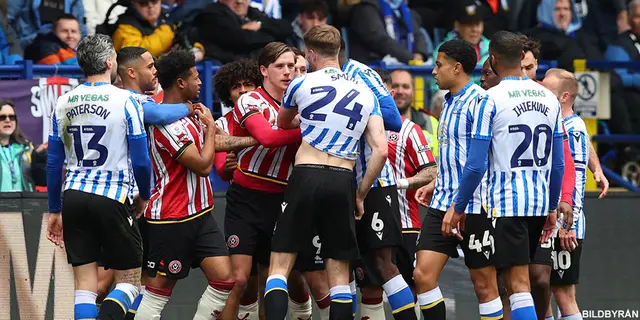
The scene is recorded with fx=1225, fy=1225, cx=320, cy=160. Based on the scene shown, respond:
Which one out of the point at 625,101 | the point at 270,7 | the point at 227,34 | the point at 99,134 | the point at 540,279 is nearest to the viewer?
the point at 99,134

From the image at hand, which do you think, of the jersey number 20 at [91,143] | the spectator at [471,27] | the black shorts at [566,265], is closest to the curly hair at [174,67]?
the jersey number 20 at [91,143]

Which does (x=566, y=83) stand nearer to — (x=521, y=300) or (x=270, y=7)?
(x=521, y=300)

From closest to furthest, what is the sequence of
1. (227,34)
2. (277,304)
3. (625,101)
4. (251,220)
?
(277,304) → (251,220) → (227,34) → (625,101)

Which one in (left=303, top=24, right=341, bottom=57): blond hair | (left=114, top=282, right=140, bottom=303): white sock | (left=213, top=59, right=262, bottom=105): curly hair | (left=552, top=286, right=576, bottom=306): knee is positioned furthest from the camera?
(left=552, top=286, right=576, bottom=306): knee

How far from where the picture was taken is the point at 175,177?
9367mm

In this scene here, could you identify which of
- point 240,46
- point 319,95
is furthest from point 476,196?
point 240,46

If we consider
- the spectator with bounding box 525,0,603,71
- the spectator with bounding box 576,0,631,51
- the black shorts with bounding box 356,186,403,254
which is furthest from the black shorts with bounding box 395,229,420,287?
the spectator with bounding box 576,0,631,51

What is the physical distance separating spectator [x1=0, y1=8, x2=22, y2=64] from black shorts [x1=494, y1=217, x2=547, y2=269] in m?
6.46

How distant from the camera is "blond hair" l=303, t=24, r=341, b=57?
888 centimetres

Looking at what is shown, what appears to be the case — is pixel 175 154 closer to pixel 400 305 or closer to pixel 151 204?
pixel 151 204

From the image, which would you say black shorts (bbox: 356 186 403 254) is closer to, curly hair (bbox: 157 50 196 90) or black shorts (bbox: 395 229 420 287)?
black shorts (bbox: 395 229 420 287)

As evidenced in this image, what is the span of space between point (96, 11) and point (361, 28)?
3.20m

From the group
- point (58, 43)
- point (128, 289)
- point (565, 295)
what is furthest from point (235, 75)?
point (58, 43)

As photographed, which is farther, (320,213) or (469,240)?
(469,240)
